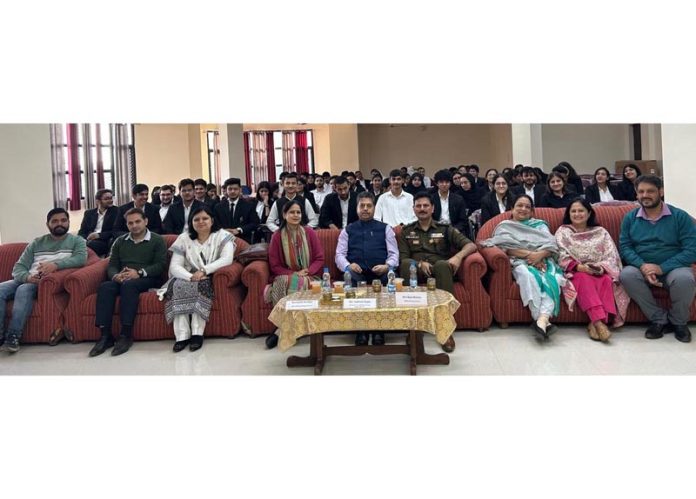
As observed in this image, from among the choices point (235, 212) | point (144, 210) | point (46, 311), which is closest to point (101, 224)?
point (144, 210)

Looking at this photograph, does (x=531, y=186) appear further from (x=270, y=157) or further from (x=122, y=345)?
(x=270, y=157)

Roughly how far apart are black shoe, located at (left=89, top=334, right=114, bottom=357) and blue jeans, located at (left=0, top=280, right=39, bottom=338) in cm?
61

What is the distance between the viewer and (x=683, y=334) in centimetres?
389

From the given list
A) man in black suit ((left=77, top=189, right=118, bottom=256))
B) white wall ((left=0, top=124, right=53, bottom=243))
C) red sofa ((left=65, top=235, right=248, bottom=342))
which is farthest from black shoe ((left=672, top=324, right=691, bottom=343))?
white wall ((left=0, top=124, right=53, bottom=243))

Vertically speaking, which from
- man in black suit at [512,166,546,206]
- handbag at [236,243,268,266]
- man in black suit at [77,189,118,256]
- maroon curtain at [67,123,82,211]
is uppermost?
maroon curtain at [67,123,82,211]

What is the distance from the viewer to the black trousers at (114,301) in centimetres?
414

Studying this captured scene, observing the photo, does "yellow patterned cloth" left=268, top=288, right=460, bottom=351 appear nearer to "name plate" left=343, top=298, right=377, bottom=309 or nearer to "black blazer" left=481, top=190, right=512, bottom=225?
"name plate" left=343, top=298, right=377, bottom=309

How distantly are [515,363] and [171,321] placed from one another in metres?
2.44

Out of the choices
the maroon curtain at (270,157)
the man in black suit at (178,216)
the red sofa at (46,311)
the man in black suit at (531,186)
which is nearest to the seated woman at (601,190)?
the man in black suit at (531,186)

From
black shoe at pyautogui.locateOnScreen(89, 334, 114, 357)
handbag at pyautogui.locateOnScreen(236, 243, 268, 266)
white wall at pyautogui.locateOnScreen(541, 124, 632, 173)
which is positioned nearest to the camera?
black shoe at pyautogui.locateOnScreen(89, 334, 114, 357)

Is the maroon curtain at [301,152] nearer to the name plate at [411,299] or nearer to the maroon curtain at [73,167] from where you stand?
the maroon curtain at [73,167]

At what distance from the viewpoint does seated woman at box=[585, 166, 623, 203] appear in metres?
6.49

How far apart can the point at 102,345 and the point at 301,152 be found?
462 inches

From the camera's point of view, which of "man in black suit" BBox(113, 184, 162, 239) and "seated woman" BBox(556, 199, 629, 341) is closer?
"seated woman" BBox(556, 199, 629, 341)
